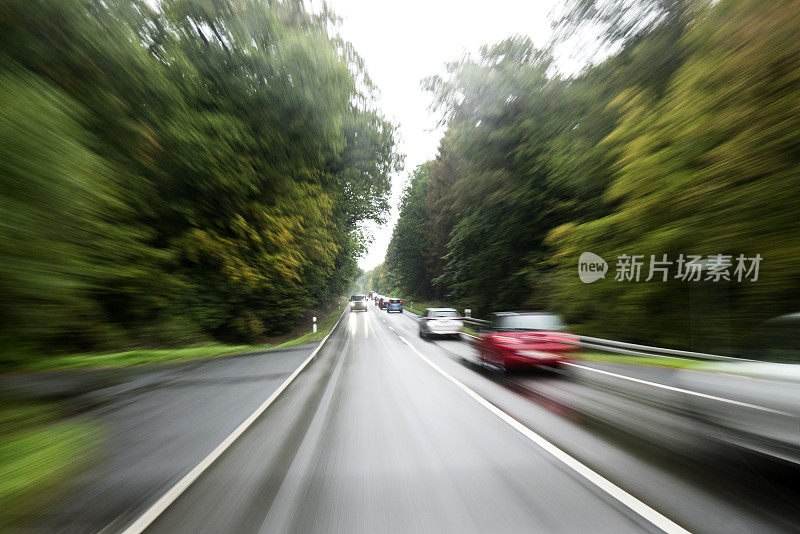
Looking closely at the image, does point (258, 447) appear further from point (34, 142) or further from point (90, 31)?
point (90, 31)

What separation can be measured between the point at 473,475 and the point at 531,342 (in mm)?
4921

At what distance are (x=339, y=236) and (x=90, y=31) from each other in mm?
15694

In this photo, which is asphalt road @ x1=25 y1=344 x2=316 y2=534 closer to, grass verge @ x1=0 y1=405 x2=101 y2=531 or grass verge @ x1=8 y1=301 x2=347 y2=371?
grass verge @ x1=0 y1=405 x2=101 y2=531

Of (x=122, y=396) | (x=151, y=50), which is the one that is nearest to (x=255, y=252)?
(x=151, y=50)

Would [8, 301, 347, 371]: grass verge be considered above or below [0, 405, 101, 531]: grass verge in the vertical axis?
above

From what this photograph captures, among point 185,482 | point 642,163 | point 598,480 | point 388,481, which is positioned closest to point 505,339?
point 598,480

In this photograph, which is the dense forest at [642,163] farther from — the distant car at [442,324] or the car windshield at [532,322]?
the car windshield at [532,322]

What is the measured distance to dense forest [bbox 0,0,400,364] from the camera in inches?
191

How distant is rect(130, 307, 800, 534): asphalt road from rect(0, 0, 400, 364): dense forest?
402 cm

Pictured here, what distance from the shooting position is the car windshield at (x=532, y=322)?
816cm

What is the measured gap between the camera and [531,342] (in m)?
7.96

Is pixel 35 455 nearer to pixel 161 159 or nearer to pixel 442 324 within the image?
pixel 161 159

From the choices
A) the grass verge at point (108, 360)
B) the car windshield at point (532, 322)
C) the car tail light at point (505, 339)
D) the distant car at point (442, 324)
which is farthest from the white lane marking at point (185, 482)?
the distant car at point (442, 324)

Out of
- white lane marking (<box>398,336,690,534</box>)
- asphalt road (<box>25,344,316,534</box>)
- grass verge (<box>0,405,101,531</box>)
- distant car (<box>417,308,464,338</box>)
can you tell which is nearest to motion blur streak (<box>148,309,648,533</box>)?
white lane marking (<box>398,336,690,534</box>)
